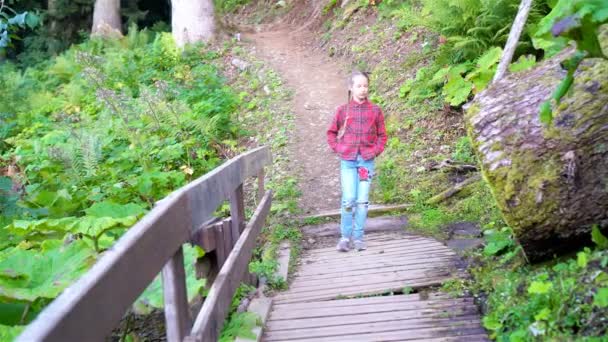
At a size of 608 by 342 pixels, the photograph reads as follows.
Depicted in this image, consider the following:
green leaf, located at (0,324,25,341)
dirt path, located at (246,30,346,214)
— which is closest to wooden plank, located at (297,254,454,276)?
dirt path, located at (246,30,346,214)

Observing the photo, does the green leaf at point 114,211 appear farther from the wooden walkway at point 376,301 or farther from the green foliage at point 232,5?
the green foliage at point 232,5

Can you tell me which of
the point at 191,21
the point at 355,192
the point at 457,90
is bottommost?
the point at 355,192

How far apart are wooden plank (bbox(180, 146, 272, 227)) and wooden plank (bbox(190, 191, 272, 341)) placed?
396 millimetres

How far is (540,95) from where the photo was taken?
4234mm

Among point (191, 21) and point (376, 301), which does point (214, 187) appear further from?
point (191, 21)

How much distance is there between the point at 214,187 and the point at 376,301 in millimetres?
1634

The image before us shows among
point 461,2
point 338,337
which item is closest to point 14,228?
point 338,337

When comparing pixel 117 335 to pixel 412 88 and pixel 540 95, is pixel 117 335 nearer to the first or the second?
pixel 540 95

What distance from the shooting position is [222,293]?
341 cm

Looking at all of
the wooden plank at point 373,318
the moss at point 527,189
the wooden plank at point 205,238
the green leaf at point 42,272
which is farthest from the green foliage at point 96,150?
the moss at point 527,189

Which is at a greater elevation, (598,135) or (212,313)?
(598,135)

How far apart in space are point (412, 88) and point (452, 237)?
4459 mm

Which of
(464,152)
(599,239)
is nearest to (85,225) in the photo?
(599,239)

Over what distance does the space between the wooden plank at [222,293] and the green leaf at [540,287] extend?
180 cm
